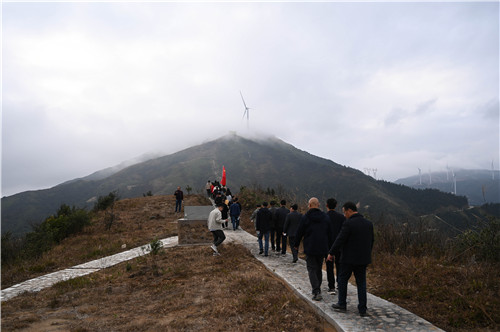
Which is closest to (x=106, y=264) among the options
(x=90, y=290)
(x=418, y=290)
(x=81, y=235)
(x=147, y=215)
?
(x=90, y=290)

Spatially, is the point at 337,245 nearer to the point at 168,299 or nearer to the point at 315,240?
the point at 315,240

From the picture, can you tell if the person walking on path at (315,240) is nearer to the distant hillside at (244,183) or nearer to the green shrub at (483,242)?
the green shrub at (483,242)

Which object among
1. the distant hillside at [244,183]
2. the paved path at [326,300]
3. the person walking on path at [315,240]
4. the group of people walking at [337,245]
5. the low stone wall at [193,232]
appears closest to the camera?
the paved path at [326,300]

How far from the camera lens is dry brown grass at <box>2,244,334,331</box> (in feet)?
17.3

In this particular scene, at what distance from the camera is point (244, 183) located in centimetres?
12581

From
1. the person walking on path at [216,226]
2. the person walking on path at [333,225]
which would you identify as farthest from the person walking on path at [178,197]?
the person walking on path at [333,225]

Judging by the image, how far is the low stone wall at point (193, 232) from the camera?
539 inches

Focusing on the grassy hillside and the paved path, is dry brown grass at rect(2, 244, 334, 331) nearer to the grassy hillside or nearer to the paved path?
the grassy hillside

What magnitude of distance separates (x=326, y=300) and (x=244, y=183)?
4718 inches

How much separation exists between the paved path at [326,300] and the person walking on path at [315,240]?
0.38 m

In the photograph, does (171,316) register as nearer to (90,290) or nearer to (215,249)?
(90,290)

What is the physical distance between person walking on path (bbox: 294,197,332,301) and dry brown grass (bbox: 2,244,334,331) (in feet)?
1.75

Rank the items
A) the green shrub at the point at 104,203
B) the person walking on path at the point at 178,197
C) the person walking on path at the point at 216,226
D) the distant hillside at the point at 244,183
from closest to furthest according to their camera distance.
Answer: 1. the person walking on path at the point at 216,226
2. the person walking on path at the point at 178,197
3. the green shrub at the point at 104,203
4. the distant hillside at the point at 244,183

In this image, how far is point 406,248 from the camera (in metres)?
10.4
